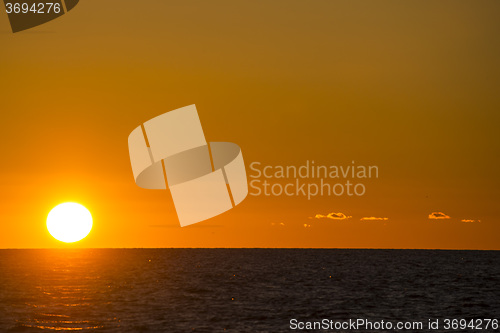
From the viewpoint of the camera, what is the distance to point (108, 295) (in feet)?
271

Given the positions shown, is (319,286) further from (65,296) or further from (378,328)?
(378,328)

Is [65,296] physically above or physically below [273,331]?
above

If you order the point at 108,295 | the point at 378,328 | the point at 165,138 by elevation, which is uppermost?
the point at 165,138

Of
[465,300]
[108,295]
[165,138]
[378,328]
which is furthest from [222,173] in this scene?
[465,300]

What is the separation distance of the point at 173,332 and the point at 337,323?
14.7 meters

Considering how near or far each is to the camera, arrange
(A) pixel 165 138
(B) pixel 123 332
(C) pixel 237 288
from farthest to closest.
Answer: (C) pixel 237 288, (A) pixel 165 138, (B) pixel 123 332

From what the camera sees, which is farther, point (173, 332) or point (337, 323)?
point (337, 323)

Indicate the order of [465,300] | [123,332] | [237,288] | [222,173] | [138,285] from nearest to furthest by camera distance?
[123,332]
[222,173]
[465,300]
[237,288]
[138,285]

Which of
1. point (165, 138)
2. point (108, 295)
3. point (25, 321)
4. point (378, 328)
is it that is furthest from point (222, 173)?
point (108, 295)

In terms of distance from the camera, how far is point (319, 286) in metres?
98.1

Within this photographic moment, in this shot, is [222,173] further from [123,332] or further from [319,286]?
[319,286]

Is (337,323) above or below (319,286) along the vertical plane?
below

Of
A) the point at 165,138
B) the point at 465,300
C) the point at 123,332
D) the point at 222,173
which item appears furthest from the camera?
the point at 465,300

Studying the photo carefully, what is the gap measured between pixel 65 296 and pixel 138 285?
20.9 metres
